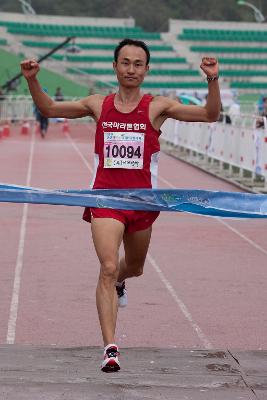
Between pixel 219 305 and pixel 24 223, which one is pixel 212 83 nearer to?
pixel 219 305

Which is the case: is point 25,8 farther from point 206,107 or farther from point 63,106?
point 206,107

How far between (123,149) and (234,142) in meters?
17.3

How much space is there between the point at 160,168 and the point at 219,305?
1928 centimetres

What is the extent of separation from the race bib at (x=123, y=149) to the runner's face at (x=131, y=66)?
320 mm

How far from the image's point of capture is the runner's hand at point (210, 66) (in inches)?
274

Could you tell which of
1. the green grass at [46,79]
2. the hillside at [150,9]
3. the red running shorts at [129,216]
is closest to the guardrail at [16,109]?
the green grass at [46,79]

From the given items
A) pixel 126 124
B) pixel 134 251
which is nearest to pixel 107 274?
pixel 134 251

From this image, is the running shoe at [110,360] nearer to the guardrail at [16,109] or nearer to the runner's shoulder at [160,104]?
the runner's shoulder at [160,104]

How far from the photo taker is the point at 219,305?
32.7ft

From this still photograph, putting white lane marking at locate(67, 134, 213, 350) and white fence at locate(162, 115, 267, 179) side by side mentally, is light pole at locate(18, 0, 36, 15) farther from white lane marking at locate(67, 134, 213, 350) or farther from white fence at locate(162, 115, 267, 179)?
white lane marking at locate(67, 134, 213, 350)

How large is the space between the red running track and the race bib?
1.56m

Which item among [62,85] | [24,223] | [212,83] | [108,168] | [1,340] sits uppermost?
[212,83]

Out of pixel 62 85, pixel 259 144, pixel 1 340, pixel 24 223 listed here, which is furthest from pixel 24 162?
pixel 62 85

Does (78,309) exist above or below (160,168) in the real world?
above
